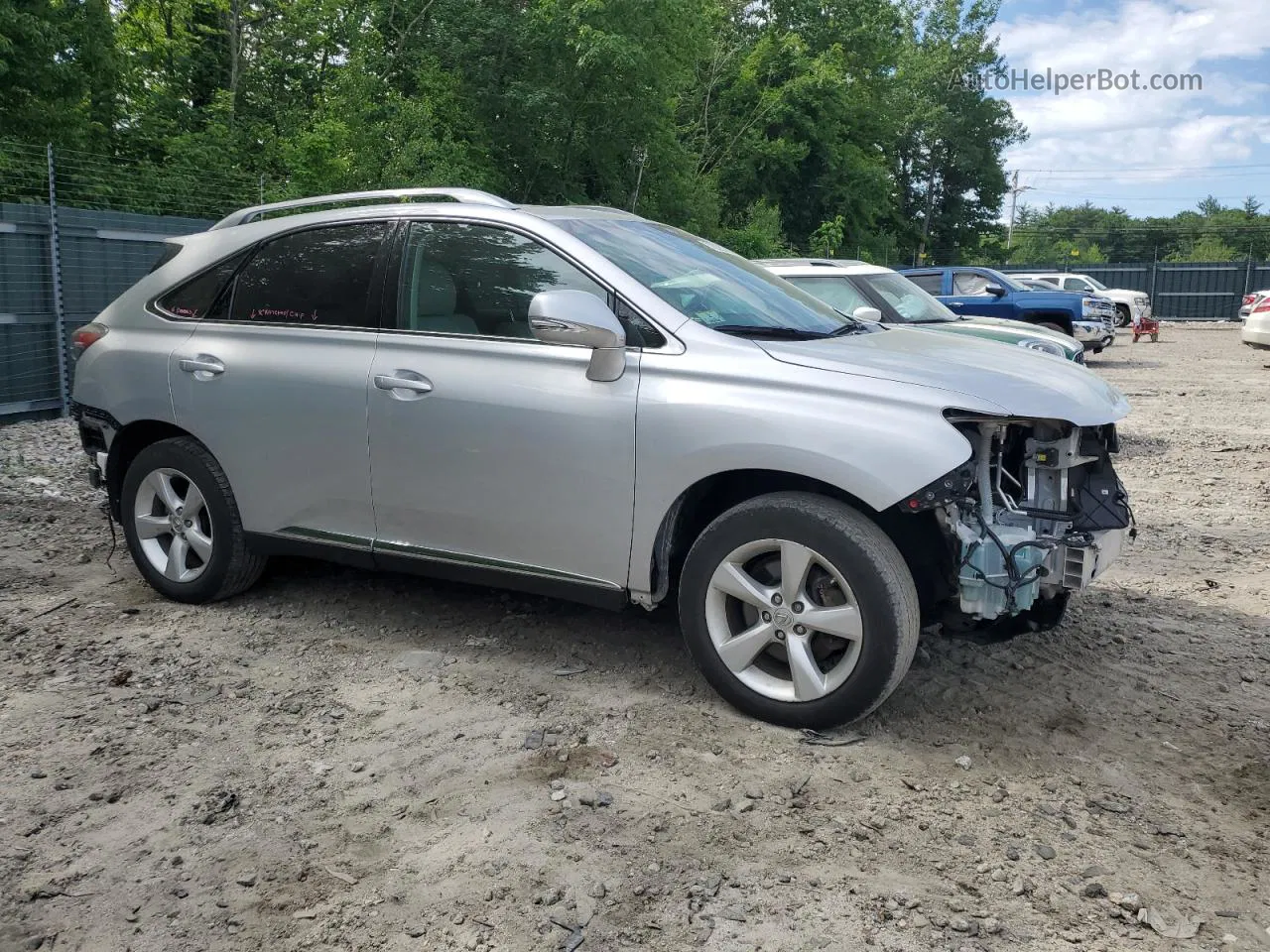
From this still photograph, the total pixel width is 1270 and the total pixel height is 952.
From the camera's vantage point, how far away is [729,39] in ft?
120

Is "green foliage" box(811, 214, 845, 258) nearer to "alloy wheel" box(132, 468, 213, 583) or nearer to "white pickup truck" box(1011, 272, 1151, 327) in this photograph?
"white pickup truck" box(1011, 272, 1151, 327)

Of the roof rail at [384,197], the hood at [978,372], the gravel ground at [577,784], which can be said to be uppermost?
the roof rail at [384,197]

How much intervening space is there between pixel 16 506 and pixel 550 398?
506 centimetres

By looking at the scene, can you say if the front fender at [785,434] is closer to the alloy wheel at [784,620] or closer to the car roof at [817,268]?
the alloy wheel at [784,620]

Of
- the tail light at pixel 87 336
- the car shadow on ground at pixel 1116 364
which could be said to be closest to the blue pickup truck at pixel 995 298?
the car shadow on ground at pixel 1116 364

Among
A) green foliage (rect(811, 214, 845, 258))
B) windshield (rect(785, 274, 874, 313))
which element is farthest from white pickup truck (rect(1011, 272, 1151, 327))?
windshield (rect(785, 274, 874, 313))

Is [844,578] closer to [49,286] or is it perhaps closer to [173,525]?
[173,525]

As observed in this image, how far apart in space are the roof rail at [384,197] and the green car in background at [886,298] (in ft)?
17.9

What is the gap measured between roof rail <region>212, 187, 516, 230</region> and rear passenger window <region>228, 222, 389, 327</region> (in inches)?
8.1

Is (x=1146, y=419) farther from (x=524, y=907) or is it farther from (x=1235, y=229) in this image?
(x=1235, y=229)

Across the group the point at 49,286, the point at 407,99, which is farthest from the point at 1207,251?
the point at 49,286

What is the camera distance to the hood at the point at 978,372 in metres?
3.39

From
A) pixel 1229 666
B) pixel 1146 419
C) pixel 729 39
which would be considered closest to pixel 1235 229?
pixel 729 39

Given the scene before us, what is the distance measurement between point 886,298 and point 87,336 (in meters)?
6.99
